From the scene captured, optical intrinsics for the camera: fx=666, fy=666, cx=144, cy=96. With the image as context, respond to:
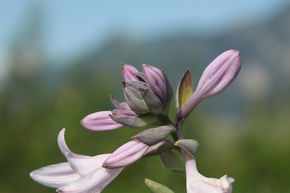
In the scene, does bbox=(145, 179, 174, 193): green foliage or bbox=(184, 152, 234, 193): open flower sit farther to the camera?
bbox=(145, 179, 174, 193): green foliage

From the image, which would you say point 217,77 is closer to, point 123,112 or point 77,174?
point 123,112

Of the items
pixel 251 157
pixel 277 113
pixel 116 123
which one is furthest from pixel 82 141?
pixel 116 123

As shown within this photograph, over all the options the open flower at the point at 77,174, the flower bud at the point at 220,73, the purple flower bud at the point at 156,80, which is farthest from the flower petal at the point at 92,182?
the flower bud at the point at 220,73

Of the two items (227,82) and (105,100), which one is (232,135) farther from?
(227,82)

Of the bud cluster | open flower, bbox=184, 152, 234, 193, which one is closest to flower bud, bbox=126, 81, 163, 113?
the bud cluster

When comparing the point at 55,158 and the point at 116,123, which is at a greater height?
the point at 116,123

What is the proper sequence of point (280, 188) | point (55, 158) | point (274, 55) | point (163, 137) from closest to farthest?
1. point (163, 137)
2. point (280, 188)
3. point (55, 158)
4. point (274, 55)

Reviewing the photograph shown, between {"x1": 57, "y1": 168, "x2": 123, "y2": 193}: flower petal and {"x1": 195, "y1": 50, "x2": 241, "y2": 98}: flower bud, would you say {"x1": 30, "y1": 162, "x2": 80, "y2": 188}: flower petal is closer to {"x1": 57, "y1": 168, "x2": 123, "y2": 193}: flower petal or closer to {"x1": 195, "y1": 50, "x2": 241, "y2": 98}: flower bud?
{"x1": 57, "y1": 168, "x2": 123, "y2": 193}: flower petal
